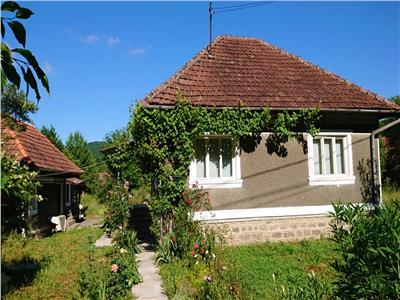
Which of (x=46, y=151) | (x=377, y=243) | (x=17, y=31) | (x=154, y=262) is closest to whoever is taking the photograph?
(x=17, y=31)

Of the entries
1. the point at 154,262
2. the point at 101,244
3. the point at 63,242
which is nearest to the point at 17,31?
the point at 154,262

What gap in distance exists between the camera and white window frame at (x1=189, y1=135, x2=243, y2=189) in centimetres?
910

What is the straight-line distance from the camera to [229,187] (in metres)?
9.24

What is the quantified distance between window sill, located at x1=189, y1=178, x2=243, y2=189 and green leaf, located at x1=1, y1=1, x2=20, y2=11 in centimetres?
752

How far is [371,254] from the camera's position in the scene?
3.12m

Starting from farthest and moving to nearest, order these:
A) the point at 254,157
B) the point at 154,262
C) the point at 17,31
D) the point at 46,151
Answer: the point at 46,151
the point at 254,157
the point at 154,262
the point at 17,31

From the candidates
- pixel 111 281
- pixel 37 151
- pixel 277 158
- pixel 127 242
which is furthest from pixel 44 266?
pixel 37 151

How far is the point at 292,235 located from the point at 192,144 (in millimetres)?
3919

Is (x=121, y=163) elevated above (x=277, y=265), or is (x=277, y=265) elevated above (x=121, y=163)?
(x=121, y=163)

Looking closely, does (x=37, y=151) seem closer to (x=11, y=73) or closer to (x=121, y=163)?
(x=121, y=163)

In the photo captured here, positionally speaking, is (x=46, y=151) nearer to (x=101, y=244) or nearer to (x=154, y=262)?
(x=101, y=244)

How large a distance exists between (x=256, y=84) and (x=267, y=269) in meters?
5.64

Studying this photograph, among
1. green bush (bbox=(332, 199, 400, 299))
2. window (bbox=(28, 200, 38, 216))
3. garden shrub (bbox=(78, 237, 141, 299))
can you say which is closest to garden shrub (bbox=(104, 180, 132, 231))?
window (bbox=(28, 200, 38, 216))

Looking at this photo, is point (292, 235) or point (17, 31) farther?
point (292, 235)
